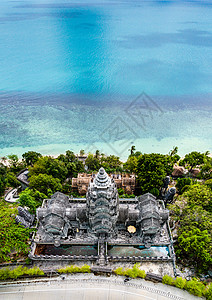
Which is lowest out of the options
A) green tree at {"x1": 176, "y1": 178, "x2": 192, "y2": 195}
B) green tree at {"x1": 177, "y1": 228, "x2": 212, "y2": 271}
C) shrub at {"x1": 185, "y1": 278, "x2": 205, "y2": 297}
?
shrub at {"x1": 185, "y1": 278, "x2": 205, "y2": 297}

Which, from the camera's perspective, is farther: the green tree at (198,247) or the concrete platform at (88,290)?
the green tree at (198,247)

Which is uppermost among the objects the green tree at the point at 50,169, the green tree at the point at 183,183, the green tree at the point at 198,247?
the green tree at the point at 50,169

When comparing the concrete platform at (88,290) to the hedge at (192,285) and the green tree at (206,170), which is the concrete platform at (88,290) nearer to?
the hedge at (192,285)

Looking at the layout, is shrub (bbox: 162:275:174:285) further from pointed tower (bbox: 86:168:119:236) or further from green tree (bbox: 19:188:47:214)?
green tree (bbox: 19:188:47:214)

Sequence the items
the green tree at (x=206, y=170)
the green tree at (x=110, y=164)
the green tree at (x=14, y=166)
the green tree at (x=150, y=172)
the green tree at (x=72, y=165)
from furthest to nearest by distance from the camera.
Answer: the green tree at (x=14, y=166), the green tree at (x=110, y=164), the green tree at (x=72, y=165), the green tree at (x=206, y=170), the green tree at (x=150, y=172)

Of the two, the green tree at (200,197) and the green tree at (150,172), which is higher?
the green tree at (150,172)

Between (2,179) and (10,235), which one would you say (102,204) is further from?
(2,179)

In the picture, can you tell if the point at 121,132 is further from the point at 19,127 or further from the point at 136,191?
the point at 19,127

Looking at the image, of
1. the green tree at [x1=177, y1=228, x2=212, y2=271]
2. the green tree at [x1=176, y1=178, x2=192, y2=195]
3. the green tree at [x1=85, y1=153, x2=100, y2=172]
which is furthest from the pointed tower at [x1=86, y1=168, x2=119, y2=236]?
the green tree at [x1=85, y1=153, x2=100, y2=172]

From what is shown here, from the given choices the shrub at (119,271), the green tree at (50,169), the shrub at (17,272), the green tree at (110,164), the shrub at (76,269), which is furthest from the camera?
the green tree at (110,164)

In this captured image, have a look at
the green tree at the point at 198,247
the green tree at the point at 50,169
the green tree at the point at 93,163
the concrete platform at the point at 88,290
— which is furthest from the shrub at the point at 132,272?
the green tree at the point at 93,163
